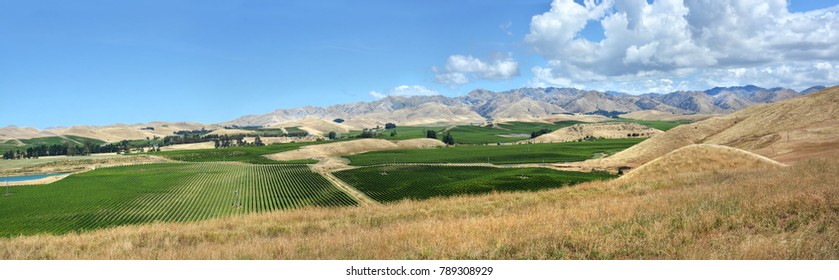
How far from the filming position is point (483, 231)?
12.1m

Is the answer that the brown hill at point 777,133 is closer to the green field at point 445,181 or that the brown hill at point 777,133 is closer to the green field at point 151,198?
the green field at point 445,181

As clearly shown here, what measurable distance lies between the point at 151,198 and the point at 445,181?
63208 mm

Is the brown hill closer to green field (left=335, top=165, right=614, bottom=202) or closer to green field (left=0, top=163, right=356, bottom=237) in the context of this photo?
green field (left=335, top=165, right=614, bottom=202)

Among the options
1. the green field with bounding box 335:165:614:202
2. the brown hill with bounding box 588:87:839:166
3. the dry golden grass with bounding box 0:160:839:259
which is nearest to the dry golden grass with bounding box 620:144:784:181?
the brown hill with bounding box 588:87:839:166

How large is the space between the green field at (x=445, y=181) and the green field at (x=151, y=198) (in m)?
8.45

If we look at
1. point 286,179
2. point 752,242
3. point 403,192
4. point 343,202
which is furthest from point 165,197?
point 752,242

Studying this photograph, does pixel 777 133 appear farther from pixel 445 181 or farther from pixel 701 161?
pixel 445 181

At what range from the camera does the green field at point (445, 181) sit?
9025 centimetres

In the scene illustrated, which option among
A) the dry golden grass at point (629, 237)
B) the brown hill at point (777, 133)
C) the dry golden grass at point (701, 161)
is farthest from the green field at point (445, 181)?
the dry golden grass at point (629, 237)

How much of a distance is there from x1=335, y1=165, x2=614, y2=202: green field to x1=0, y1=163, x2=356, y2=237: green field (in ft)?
27.7

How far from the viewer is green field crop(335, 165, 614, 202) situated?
296 ft
